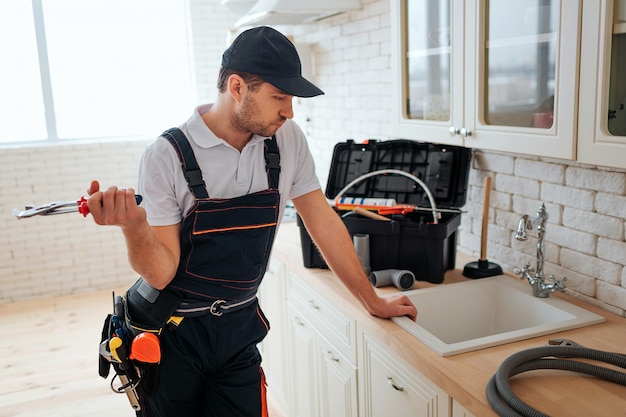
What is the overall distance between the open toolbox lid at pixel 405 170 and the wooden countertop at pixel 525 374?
0.61 m

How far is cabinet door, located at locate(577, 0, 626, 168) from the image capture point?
1452 mm

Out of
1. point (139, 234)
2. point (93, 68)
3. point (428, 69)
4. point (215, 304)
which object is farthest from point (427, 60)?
point (93, 68)

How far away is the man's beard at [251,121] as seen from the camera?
1.76 meters

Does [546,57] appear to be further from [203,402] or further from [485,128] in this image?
[203,402]

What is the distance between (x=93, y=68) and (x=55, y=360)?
2654mm

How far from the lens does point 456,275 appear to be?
2371 millimetres

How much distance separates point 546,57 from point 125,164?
4.48 metres

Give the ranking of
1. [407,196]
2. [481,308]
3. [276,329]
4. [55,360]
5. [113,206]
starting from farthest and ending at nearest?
[55,360] < [276,329] < [407,196] < [481,308] < [113,206]

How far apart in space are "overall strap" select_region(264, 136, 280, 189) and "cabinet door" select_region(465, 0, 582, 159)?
0.65 m

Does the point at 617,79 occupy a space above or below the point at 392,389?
above

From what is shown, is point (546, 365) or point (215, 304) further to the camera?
point (215, 304)

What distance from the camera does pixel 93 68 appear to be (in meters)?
5.45

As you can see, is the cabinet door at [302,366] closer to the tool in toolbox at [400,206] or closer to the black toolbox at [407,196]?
the black toolbox at [407,196]

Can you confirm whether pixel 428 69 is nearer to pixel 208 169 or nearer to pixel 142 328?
pixel 208 169
